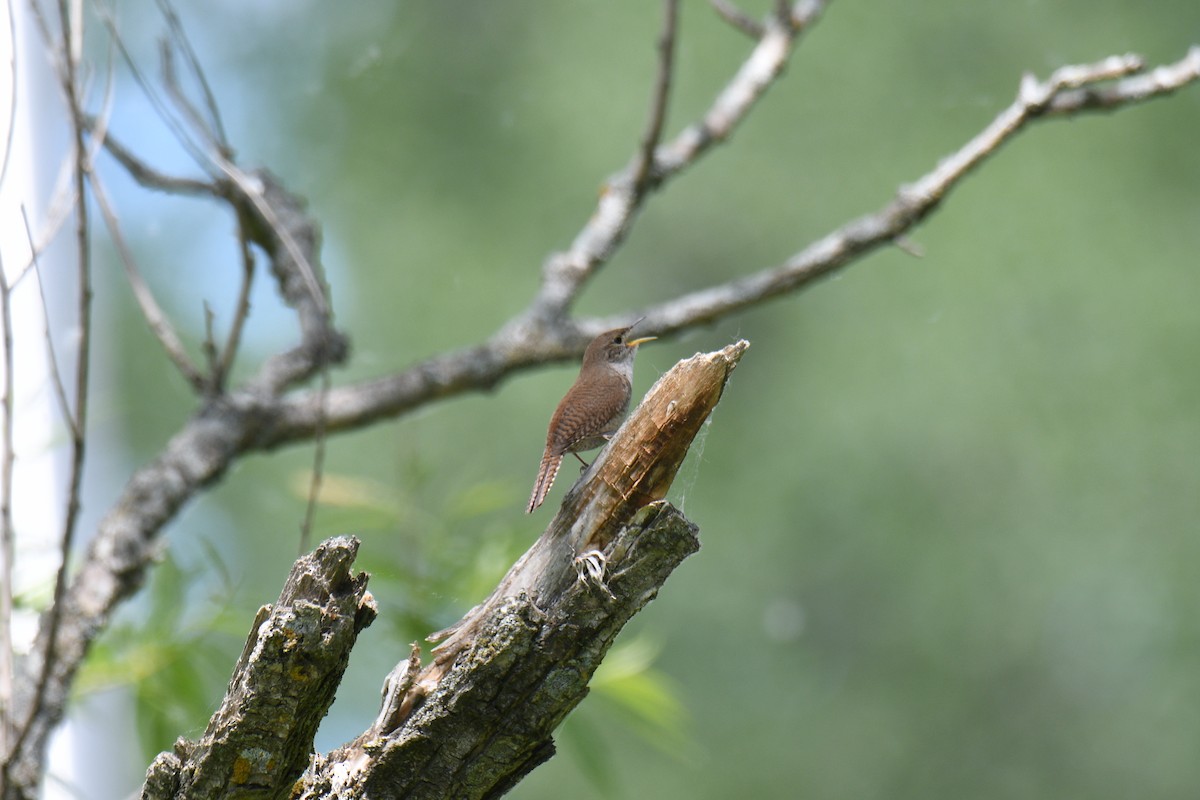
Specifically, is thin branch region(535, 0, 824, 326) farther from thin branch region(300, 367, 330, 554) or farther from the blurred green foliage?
the blurred green foliage

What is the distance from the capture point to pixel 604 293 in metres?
4.48

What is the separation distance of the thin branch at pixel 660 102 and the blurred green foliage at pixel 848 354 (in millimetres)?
2265

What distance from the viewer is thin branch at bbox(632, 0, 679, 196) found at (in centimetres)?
172

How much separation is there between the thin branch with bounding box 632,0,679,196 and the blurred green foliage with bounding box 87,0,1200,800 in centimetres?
227

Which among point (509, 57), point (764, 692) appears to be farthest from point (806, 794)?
point (509, 57)

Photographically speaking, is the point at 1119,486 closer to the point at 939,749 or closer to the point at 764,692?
the point at 939,749

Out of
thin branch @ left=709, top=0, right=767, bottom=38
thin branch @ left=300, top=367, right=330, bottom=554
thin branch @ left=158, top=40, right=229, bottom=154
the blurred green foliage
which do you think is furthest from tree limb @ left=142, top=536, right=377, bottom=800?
the blurred green foliage

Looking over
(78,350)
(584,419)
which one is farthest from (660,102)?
(78,350)

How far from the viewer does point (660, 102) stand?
69.9 inches

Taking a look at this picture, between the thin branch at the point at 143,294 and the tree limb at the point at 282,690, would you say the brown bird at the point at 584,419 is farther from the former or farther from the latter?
the thin branch at the point at 143,294

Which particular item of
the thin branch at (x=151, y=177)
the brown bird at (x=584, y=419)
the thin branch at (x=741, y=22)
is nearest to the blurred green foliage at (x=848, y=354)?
the thin branch at (x=741, y=22)

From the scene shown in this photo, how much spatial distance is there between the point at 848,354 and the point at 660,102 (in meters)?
2.99

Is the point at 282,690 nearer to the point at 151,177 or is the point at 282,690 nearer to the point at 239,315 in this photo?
the point at 239,315

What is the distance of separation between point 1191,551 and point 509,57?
3433 mm
